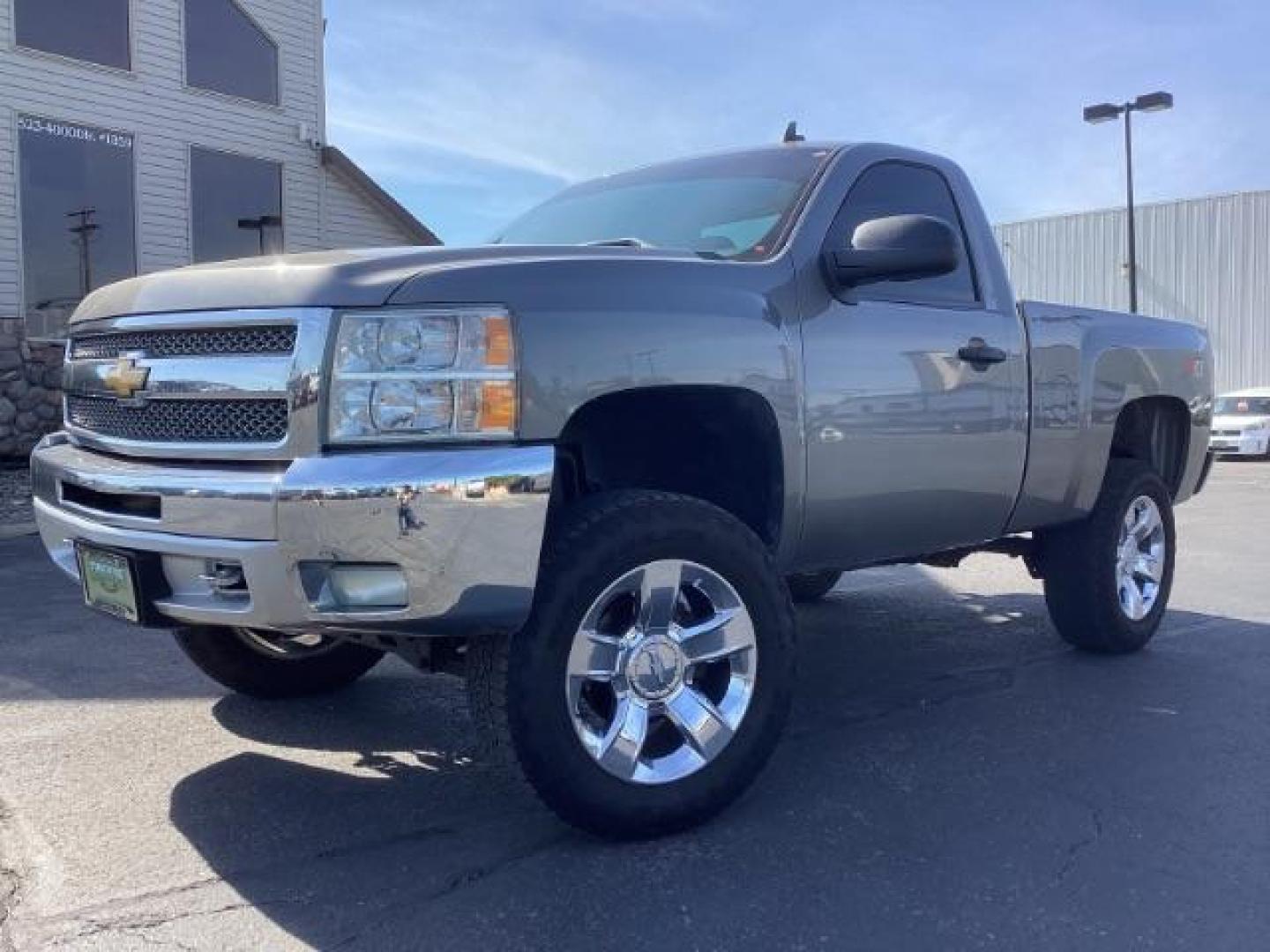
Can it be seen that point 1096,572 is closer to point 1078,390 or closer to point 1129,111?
point 1078,390

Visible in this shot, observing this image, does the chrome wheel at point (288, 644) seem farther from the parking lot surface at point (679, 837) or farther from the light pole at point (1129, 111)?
the light pole at point (1129, 111)

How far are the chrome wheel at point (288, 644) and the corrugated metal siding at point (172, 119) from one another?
1042 centimetres

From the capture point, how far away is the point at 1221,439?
2475 cm

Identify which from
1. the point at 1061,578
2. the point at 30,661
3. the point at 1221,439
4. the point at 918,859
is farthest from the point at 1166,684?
the point at 1221,439

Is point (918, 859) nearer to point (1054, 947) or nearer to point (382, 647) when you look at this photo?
point (1054, 947)

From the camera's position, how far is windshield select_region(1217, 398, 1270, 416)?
25.2 metres

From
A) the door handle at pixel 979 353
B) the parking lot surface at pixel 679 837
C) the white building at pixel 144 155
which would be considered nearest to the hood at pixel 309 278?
the door handle at pixel 979 353

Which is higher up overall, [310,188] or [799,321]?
[310,188]

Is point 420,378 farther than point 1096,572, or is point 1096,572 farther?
point 1096,572

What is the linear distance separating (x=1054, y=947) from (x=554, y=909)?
1149 millimetres

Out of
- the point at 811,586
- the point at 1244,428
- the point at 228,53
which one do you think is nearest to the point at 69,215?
the point at 228,53

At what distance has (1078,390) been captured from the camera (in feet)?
16.2

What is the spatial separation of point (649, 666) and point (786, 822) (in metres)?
0.62

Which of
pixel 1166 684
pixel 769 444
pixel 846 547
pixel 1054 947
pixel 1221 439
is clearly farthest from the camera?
pixel 1221 439
